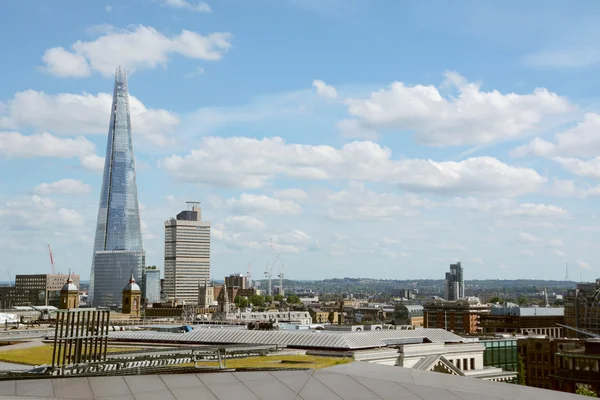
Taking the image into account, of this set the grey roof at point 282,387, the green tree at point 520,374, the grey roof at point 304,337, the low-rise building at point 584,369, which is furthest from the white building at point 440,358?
the grey roof at point 282,387

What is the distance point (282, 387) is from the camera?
4031 centimetres

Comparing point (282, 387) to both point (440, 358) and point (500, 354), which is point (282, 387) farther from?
point (500, 354)

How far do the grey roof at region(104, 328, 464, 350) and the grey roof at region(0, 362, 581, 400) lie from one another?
49.5m

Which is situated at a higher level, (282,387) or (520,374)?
(282,387)

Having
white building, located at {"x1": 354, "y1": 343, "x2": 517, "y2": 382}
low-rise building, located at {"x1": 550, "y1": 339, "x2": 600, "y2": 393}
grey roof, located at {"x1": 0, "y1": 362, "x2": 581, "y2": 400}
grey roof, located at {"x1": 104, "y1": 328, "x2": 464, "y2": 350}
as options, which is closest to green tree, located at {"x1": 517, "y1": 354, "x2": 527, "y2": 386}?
white building, located at {"x1": 354, "y1": 343, "x2": 517, "y2": 382}

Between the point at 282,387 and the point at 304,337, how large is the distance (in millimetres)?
59876

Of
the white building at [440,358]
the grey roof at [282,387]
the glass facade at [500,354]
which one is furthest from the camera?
the glass facade at [500,354]

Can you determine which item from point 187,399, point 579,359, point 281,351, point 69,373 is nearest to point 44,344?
point 281,351

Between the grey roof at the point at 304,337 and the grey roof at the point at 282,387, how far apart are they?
4948 centimetres

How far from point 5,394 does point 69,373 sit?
18.4ft

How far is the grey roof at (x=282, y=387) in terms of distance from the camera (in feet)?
119

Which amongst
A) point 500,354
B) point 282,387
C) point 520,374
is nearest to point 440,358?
point 520,374

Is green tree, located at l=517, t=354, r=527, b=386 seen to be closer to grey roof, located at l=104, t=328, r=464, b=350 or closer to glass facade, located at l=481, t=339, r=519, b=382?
glass facade, located at l=481, t=339, r=519, b=382

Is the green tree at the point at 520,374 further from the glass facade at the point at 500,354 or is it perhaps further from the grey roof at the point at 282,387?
the grey roof at the point at 282,387
